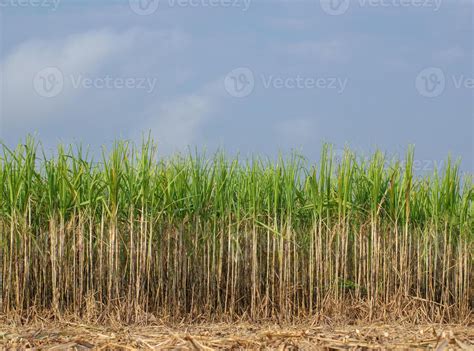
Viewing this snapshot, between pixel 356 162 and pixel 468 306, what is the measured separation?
6.39ft

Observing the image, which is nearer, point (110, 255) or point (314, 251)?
point (110, 255)

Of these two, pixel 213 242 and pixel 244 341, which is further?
pixel 213 242

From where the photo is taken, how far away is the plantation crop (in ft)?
20.8

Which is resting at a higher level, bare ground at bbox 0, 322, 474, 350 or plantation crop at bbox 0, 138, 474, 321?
plantation crop at bbox 0, 138, 474, 321

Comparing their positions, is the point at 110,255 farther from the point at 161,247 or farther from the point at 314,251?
the point at 314,251

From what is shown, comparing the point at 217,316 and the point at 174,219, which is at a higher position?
the point at 174,219

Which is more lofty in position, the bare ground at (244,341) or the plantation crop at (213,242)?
the plantation crop at (213,242)

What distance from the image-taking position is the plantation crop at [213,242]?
6336mm

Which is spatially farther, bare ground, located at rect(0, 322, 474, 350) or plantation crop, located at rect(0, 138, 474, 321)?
plantation crop, located at rect(0, 138, 474, 321)

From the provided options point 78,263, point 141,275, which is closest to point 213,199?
point 141,275

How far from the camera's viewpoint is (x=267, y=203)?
670 centimetres

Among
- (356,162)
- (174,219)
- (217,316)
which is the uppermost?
(356,162)

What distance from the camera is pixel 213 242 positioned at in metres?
6.46

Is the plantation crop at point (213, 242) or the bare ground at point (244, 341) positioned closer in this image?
the bare ground at point (244, 341)
